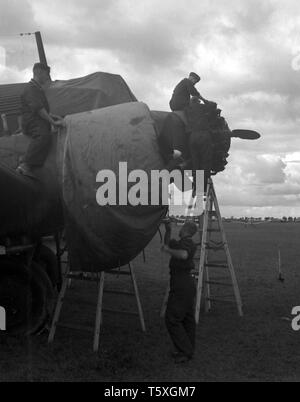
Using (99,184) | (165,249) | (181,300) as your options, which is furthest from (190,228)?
(99,184)

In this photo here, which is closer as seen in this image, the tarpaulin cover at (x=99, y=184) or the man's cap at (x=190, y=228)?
the tarpaulin cover at (x=99, y=184)

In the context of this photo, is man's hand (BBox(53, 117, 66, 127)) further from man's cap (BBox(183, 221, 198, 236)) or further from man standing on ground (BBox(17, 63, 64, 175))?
man's cap (BBox(183, 221, 198, 236))

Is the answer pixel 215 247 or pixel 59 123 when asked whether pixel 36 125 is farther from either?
pixel 215 247

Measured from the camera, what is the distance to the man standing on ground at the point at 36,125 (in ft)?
22.2

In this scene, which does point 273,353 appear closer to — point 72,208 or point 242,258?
point 72,208

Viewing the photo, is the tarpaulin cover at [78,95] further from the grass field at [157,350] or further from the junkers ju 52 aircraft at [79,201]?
the grass field at [157,350]

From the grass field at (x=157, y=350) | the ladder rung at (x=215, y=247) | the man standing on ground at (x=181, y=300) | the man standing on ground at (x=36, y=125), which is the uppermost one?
the man standing on ground at (x=36, y=125)

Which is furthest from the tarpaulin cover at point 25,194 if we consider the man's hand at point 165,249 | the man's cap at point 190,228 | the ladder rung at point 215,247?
the ladder rung at point 215,247

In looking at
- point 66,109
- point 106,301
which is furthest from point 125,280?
point 66,109

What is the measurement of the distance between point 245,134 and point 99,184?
292 cm

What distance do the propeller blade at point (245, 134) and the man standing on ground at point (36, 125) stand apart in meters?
2.84

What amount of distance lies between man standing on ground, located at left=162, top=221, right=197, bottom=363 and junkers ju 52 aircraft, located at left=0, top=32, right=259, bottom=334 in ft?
1.54

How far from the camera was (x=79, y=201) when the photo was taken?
21.0 ft

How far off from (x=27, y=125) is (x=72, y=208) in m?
1.40
